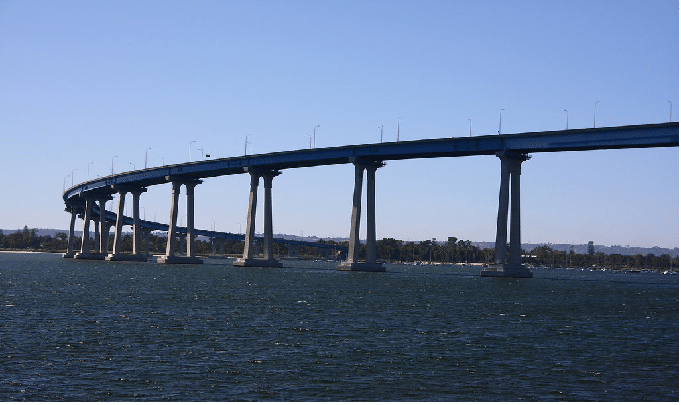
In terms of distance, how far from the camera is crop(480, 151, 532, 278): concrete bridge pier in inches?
4614

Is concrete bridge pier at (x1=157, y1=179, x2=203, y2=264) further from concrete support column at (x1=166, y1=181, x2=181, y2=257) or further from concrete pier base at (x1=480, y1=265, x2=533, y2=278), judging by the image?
concrete pier base at (x1=480, y1=265, x2=533, y2=278)

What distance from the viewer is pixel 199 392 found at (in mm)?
26844

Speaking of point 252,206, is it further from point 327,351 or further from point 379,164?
point 327,351

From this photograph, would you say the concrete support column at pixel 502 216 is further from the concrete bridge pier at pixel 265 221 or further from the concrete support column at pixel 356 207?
the concrete bridge pier at pixel 265 221

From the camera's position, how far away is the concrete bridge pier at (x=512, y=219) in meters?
117

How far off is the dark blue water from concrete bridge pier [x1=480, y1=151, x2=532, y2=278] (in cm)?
5185

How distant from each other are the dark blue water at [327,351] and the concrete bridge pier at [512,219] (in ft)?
170

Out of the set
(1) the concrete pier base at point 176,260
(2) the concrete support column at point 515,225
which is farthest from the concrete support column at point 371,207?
(1) the concrete pier base at point 176,260

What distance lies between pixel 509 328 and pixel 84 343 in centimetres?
2324

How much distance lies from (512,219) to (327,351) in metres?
87.1

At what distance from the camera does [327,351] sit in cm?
3691

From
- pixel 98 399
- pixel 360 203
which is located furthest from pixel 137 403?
pixel 360 203

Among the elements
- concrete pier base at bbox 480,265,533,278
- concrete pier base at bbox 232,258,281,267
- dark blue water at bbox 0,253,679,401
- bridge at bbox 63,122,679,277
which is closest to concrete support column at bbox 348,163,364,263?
bridge at bbox 63,122,679,277

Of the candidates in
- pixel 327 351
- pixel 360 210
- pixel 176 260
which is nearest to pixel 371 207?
pixel 360 210
